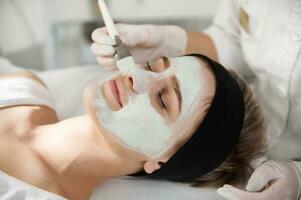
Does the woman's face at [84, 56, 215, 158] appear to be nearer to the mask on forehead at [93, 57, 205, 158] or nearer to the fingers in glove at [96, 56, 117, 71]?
the mask on forehead at [93, 57, 205, 158]

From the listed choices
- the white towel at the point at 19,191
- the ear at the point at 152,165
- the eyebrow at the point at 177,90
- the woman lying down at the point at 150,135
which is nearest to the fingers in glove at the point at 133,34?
the woman lying down at the point at 150,135

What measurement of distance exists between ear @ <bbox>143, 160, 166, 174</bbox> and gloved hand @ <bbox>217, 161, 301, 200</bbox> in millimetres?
195

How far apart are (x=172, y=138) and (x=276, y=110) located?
0.40 meters

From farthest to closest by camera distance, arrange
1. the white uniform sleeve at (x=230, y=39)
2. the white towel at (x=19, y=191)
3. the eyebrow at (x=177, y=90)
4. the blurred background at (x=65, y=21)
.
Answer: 1. the blurred background at (x=65, y=21)
2. the white uniform sleeve at (x=230, y=39)
3. the eyebrow at (x=177, y=90)
4. the white towel at (x=19, y=191)

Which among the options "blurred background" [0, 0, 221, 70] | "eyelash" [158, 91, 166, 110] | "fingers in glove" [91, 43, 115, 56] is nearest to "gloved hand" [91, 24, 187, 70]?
"fingers in glove" [91, 43, 115, 56]

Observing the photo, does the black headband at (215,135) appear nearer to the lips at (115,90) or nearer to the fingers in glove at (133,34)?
the lips at (115,90)

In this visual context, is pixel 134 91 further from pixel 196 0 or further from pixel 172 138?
pixel 196 0

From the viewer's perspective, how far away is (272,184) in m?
1.24

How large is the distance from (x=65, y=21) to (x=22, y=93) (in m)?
0.68

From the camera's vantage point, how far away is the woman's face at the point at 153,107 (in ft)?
4.14

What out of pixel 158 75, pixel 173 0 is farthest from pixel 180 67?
pixel 173 0

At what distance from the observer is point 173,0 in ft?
7.10

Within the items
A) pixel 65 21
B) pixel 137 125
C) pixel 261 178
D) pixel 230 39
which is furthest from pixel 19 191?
pixel 65 21

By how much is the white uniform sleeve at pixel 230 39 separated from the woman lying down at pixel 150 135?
0.28 meters
